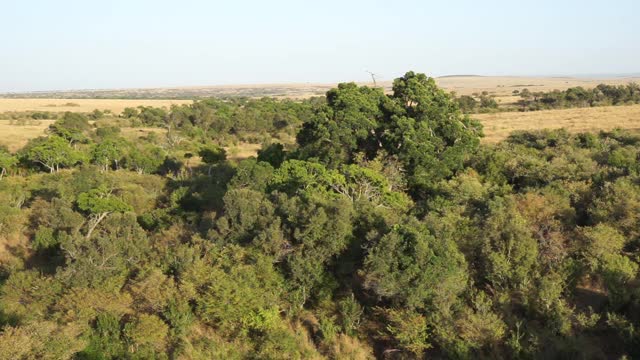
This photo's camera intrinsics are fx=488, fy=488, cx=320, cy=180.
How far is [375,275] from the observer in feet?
41.4

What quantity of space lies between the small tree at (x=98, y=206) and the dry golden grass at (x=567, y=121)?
1013 inches

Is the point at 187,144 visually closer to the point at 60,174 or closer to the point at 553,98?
the point at 60,174

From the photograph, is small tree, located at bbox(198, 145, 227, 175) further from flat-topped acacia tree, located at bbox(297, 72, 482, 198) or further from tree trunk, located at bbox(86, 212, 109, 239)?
tree trunk, located at bbox(86, 212, 109, 239)

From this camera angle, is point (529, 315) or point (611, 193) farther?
point (611, 193)

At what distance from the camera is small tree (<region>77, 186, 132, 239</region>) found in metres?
20.0

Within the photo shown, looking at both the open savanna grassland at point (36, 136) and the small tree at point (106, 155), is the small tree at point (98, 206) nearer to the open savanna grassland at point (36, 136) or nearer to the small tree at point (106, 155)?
the small tree at point (106, 155)

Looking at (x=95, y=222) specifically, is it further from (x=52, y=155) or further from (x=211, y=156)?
(x=211, y=156)

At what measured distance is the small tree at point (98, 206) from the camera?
65.6ft

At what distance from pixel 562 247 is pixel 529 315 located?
8.50 feet

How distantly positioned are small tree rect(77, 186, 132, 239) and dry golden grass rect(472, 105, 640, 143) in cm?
2573

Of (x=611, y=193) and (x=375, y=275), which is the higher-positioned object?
(x=611, y=193)

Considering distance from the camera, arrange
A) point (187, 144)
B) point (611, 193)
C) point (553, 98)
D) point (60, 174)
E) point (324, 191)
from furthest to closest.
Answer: point (553, 98) < point (187, 144) < point (60, 174) < point (324, 191) < point (611, 193)

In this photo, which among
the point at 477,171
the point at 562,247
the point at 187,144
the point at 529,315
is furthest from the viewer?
the point at 187,144

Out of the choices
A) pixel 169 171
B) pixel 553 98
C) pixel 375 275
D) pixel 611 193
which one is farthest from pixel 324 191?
pixel 553 98
